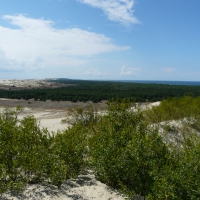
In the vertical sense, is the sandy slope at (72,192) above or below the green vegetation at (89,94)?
below

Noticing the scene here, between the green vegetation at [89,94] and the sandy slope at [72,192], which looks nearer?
the sandy slope at [72,192]

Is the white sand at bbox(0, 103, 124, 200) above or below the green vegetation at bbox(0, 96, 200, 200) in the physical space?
below

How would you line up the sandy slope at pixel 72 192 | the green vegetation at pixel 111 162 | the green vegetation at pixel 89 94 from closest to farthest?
1. the green vegetation at pixel 111 162
2. the sandy slope at pixel 72 192
3. the green vegetation at pixel 89 94

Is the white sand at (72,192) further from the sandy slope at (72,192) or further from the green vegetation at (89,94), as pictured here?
the green vegetation at (89,94)

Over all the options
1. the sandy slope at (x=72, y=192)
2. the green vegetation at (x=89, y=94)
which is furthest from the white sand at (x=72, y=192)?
the green vegetation at (x=89, y=94)

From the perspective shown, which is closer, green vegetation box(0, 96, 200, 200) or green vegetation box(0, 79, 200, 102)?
green vegetation box(0, 96, 200, 200)

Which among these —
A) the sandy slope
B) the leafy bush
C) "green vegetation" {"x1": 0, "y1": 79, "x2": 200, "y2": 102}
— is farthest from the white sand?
"green vegetation" {"x1": 0, "y1": 79, "x2": 200, "y2": 102}

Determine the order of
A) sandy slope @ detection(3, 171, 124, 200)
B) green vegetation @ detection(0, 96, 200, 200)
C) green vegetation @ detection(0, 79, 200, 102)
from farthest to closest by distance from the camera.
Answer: green vegetation @ detection(0, 79, 200, 102) < sandy slope @ detection(3, 171, 124, 200) < green vegetation @ detection(0, 96, 200, 200)

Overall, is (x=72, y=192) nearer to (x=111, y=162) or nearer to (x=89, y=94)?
(x=111, y=162)

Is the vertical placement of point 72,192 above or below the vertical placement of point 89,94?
below

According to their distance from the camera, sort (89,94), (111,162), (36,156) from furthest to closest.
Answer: (89,94)
(36,156)
(111,162)

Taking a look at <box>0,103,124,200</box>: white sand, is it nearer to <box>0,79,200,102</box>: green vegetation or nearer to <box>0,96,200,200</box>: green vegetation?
<box>0,96,200,200</box>: green vegetation

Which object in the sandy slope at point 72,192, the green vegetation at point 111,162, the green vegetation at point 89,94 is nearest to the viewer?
the green vegetation at point 111,162

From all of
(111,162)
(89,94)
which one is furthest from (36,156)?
(89,94)
